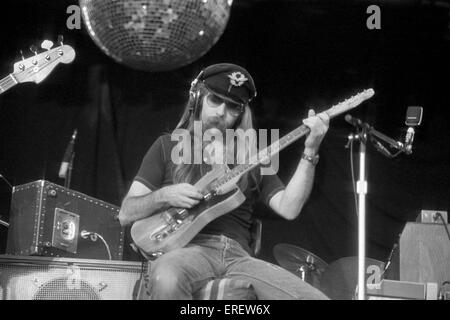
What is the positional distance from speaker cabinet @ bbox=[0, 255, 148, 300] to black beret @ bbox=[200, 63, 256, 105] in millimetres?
959

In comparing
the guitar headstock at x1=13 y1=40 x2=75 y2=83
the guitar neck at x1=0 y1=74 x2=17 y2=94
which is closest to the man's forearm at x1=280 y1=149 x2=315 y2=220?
the guitar headstock at x1=13 y1=40 x2=75 y2=83

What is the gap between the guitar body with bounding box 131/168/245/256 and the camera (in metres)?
3.70

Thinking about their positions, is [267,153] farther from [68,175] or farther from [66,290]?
[68,175]

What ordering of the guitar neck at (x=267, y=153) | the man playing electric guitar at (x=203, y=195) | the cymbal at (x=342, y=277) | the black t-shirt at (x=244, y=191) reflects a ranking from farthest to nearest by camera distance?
the cymbal at (x=342, y=277), the guitar neck at (x=267, y=153), the black t-shirt at (x=244, y=191), the man playing electric guitar at (x=203, y=195)

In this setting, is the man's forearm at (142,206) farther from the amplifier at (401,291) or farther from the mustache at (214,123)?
the amplifier at (401,291)

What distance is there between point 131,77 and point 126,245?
1.13 m

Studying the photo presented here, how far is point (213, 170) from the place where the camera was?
3.92 metres

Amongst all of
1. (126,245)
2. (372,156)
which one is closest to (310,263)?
(372,156)

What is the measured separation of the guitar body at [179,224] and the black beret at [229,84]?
0.50 m

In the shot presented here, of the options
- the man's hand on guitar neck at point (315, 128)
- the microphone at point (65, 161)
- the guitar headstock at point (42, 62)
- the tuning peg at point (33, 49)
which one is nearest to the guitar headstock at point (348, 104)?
the man's hand on guitar neck at point (315, 128)

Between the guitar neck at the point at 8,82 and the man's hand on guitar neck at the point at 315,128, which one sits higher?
the guitar neck at the point at 8,82

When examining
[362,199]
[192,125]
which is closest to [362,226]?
[362,199]

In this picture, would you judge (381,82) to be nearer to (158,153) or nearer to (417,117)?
(417,117)

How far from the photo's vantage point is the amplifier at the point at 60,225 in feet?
14.7
